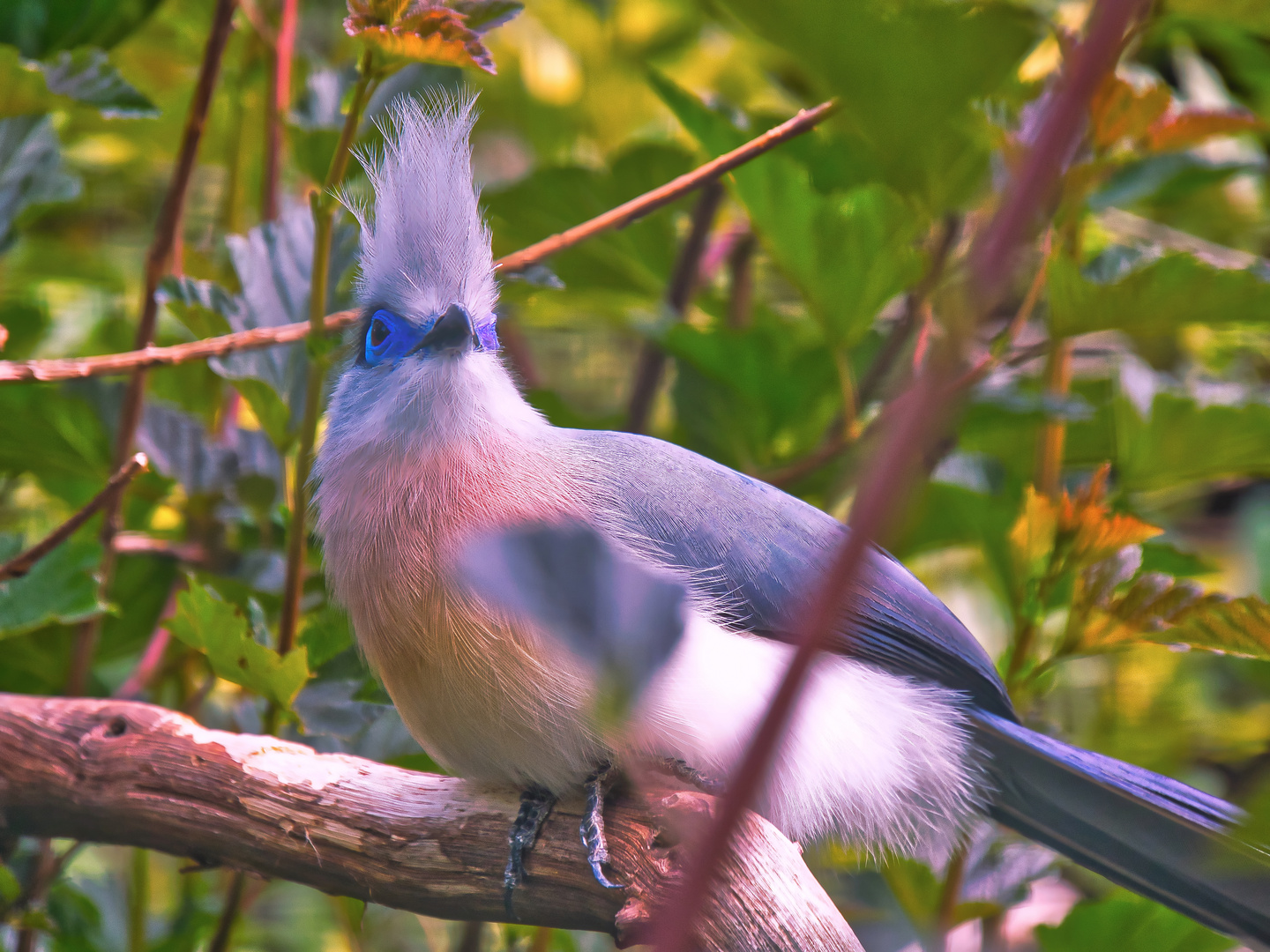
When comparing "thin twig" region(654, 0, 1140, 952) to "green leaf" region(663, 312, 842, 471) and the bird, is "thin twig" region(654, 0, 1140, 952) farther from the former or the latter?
"green leaf" region(663, 312, 842, 471)

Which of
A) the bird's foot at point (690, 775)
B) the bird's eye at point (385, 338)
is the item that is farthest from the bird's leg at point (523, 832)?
the bird's eye at point (385, 338)

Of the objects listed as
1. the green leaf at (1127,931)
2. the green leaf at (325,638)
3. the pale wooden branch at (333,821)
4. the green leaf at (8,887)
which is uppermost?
the green leaf at (325,638)

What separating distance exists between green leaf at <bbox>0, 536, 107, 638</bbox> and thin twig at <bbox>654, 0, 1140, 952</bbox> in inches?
38.4

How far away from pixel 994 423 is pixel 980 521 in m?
0.14

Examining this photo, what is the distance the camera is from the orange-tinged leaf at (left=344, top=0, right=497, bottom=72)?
2.67 feet

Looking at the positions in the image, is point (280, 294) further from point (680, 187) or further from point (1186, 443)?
point (1186, 443)

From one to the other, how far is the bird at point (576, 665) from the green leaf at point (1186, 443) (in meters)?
0.38

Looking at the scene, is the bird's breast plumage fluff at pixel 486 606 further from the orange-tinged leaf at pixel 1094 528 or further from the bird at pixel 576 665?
the orange-tinged leaf at pixel 1094 528

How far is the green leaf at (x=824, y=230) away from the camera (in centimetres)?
118

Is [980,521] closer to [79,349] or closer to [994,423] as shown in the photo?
[994,423]

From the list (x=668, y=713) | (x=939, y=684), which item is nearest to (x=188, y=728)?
(x=668, y=713)

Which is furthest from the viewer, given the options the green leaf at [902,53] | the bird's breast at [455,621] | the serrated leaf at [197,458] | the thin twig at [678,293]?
the thin twig at [678,293]

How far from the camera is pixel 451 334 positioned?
1.01 metres

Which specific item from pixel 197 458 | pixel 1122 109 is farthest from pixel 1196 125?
pixel 197 458
